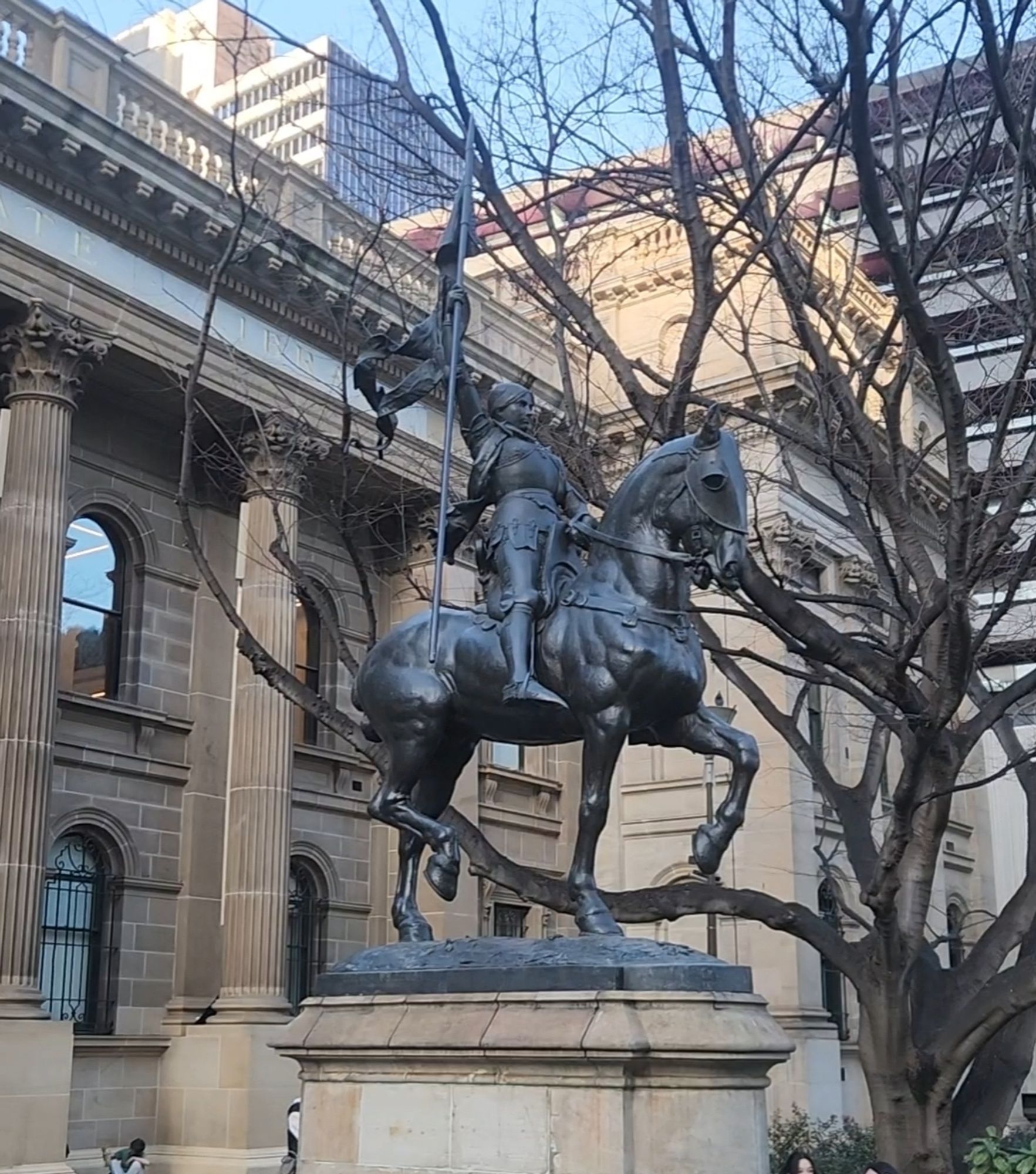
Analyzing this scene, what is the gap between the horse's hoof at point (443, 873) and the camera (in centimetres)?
830

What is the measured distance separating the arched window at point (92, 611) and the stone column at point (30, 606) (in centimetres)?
239

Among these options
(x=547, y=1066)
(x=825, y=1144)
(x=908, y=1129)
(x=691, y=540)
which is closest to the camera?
(x=547, y=1066)

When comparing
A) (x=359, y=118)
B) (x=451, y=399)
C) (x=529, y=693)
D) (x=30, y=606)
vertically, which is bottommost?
(x=529, y=693)

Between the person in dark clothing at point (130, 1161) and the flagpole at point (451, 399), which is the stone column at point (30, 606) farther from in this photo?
the flagpole at point (451, 399)

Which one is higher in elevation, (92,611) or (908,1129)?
(92,611)

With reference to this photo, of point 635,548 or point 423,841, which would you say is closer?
point 635,548

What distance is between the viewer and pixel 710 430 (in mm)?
7898

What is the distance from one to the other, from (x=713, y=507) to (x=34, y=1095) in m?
13.0

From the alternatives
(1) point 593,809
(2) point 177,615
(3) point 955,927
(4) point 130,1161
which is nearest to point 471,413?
(1) point 593,809

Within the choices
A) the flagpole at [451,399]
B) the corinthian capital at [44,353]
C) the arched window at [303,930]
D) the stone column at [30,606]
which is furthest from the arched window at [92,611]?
the flagpole at [451,399]

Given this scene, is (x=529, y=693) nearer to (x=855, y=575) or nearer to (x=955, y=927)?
(x=855, y=575)

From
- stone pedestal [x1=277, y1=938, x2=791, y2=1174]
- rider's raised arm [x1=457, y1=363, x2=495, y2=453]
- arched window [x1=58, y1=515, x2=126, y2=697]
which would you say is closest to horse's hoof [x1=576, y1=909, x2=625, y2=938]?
stone pedestal [x1=277, y1=938, x2=791, y2=1174]

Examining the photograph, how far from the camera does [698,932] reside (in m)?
29.6

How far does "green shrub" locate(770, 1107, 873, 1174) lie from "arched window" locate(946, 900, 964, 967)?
588cm
